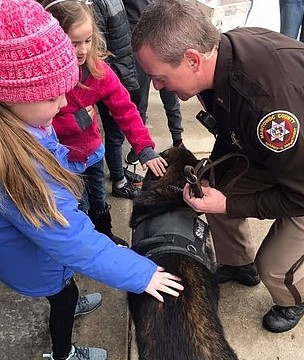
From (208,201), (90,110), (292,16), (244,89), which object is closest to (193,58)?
(244,89)

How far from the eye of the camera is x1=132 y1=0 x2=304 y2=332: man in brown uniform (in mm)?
1739

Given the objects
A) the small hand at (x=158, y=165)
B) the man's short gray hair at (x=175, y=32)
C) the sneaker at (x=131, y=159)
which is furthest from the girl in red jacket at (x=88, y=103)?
the sneaker at (x=131, y=159)

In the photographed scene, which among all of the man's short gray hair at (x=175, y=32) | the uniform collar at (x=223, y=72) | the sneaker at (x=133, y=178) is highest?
the man's short gray hair at (x=175, y=32)

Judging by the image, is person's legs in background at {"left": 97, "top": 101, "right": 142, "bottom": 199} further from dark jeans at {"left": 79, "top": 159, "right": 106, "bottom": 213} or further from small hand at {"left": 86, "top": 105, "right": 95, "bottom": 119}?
small hand at {"left": 86, "top": 105, "right": 95, "bottom": 119}

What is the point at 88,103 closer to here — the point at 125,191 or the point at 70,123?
the point at 70,123

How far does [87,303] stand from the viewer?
255cm

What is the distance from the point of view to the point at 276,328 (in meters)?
2.46

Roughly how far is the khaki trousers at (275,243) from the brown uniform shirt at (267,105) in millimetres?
213

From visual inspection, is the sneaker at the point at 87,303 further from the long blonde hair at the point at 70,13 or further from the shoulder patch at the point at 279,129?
the shoulder patch at the point at 279,129

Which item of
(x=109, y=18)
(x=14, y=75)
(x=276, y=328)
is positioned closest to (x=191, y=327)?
(x=276, y=328)

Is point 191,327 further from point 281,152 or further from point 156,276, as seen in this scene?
point 281,152

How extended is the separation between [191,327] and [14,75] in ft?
3.45

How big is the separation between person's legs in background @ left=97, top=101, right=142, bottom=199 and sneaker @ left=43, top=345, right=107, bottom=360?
3.53ft

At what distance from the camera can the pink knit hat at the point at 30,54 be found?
137cm
